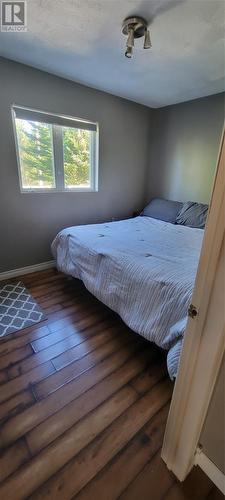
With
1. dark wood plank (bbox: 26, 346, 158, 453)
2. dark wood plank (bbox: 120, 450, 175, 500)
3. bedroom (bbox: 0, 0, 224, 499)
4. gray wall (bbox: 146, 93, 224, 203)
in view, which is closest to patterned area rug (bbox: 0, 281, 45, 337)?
bedroom (bbox: 0, 0, 224, 499)

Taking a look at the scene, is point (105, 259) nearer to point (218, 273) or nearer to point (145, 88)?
point (218, 273)

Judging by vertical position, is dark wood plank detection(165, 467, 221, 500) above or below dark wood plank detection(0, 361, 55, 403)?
below

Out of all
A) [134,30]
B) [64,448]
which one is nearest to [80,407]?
[64,448]

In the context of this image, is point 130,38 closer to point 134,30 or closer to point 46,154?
point 134,30

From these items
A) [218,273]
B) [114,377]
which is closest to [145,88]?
[218,273]

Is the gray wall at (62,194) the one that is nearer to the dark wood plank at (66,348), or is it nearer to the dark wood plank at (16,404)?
the dark wood plank at (66,348)

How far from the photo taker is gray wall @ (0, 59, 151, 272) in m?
2.32

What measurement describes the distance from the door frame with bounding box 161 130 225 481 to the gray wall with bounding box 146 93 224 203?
2.71m

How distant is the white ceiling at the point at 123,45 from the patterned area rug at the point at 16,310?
2301 mm

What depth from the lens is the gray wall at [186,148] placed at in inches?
116

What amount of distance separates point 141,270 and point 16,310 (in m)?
1.32

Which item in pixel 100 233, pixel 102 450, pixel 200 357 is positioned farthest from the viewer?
pixel 100 233

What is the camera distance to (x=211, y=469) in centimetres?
97

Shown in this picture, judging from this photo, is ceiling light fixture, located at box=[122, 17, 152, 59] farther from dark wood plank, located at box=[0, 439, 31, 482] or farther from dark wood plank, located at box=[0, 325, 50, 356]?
dark wood plank, located at box=[0, 439, 31, 482]
